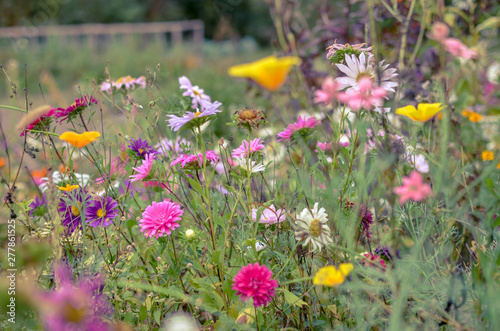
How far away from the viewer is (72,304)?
1.62ft

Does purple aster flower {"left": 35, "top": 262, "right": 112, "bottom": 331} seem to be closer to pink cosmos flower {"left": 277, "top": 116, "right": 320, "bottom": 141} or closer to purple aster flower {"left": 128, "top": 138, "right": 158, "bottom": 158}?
purple aster flower {"left": 128, "top": 138, "right": 158, "bottom": 158}

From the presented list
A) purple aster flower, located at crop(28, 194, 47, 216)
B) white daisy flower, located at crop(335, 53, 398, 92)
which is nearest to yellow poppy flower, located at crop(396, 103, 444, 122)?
white daisy flower, located at crop(335, 53, 398, 92)

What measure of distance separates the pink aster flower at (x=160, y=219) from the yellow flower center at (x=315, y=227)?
10.0 inches

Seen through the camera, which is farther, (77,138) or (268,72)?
(77,138)

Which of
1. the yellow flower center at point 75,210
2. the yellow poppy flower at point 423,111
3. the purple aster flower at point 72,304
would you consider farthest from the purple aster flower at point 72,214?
the yellow poppy flower at point 423,111

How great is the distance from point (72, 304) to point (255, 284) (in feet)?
0.96

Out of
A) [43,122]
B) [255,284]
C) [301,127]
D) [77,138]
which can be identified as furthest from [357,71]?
[43,122]

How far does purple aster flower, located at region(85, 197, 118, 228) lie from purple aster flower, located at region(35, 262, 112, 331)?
12 centimetres

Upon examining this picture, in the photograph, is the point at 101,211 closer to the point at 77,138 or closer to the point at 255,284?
the point at 77,138

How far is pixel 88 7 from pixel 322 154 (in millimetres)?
14108

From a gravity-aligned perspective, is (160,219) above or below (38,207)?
above

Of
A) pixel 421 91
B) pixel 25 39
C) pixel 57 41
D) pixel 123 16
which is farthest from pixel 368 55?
pixel 123 16

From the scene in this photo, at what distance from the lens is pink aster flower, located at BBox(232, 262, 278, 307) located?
68cm

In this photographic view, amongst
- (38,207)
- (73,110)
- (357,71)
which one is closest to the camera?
(357,71)
